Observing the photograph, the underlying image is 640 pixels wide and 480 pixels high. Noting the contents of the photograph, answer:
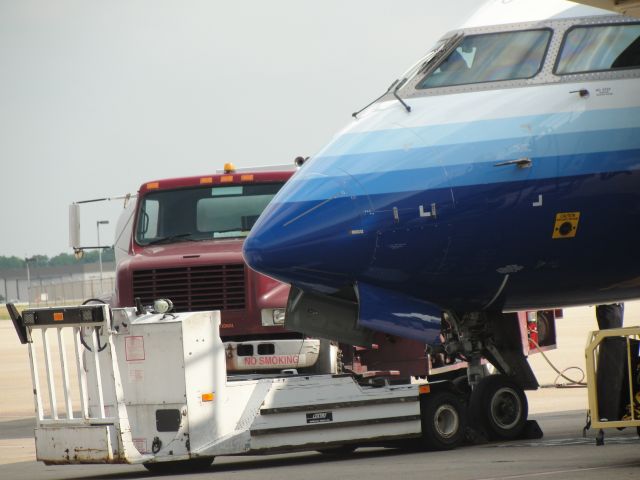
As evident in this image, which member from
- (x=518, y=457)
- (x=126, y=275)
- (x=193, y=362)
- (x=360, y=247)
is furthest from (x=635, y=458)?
(x=126, y=275)

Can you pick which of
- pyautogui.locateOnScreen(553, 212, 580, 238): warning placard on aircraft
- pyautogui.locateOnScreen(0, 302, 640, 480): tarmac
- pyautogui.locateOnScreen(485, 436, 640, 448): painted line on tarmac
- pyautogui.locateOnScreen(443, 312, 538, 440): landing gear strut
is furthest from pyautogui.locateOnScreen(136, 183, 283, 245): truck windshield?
pyautogui.locateOnScreen(553, 212, 580, 238): warning placard on aircraft

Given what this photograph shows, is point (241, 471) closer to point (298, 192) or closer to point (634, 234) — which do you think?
point (298, 192)

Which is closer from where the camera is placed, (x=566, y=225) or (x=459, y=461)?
(x=459, y=461)

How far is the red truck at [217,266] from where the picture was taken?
15320 mm

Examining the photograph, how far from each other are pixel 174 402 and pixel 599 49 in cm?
506

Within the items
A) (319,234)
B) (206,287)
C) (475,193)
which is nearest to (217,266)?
(206,287)

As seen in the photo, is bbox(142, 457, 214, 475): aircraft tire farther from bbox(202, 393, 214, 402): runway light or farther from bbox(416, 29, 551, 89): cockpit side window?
bbox(416, 29, 551, 89): cockpit side window

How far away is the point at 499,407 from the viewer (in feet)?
46.4

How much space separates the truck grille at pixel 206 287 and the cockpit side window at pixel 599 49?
4954mm

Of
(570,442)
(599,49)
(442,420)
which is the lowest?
(570,442)

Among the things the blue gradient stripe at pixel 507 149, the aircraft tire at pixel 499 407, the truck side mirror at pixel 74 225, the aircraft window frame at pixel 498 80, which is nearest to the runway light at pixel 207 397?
the blue gradient stripe at pixel 507 149

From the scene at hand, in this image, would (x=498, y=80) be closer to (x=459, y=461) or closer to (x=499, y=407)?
(x=499, y=407)

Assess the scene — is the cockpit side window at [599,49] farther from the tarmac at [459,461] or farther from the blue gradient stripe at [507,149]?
the tarmac at [459,461]

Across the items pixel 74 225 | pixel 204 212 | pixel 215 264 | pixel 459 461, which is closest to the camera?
pixel 459 461
